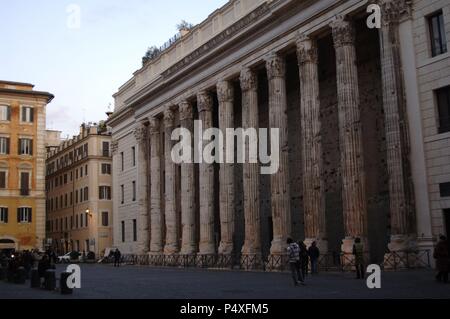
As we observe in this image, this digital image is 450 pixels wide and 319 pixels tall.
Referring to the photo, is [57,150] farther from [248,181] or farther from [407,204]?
[407,204]

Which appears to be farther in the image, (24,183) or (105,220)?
(105,220)

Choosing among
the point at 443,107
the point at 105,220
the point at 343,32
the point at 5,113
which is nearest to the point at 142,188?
the point at 5,113

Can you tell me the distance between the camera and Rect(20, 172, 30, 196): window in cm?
6009

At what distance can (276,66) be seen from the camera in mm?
32688

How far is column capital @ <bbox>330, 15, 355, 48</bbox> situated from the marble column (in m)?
19.0

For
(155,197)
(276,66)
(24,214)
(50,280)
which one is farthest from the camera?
(24,214)

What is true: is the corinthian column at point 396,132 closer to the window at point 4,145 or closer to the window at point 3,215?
the window at point 3,215

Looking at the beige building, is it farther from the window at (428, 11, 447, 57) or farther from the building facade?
the window at (428, 11, 447, 57)

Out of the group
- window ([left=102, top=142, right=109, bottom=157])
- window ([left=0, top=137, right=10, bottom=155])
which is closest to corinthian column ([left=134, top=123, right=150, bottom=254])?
window ([left=0, top=137, right=10, bottom=155])

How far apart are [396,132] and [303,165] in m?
6.31

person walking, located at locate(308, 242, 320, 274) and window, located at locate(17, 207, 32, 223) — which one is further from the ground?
window, located at locate(17, 207, 32, 223)

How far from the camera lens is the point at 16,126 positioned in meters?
60.8

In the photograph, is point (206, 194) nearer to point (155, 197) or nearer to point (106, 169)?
point (155, 197)

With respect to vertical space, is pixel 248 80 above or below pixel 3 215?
above
